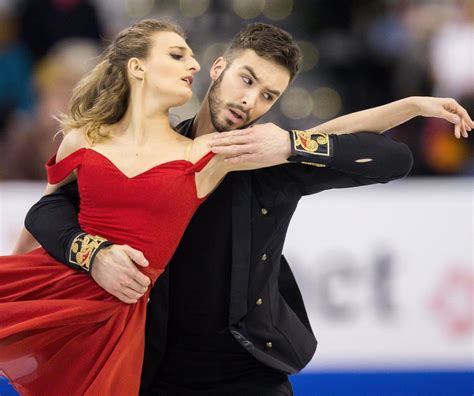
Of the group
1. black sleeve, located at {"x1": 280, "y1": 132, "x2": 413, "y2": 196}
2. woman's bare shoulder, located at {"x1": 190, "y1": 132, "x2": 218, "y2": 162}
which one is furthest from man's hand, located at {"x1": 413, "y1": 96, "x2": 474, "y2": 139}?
woman's bare shoulder, located at {"x1": 190, "y1": 132, "x2": 218, "y2": 162}

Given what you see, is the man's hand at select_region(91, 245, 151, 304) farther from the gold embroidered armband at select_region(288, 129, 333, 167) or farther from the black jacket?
the gold embroidered armband at select_region(288, 129, 333, 167)

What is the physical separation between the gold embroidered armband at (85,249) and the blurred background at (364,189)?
2.68 feet

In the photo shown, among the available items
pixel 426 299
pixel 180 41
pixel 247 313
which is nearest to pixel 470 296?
pixel 426 299

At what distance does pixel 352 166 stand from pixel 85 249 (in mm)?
846

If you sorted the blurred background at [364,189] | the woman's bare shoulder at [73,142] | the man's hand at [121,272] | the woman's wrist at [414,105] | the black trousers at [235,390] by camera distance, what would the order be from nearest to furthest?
the man's hand at [121,272] < the woman's wrist at [414,105] < the woman's bare shoulder at [73,142] < the black trousers at [235,390] < the blurred background at [364,189]

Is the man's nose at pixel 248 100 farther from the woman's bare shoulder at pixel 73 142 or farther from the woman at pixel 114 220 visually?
the woman's bare shoulder at pixel 73 142

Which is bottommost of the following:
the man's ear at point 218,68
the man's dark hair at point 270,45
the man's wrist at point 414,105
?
the man's wrist at point 414,105

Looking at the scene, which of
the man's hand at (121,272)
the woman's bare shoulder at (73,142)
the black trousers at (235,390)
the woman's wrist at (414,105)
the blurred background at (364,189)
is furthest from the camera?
the blurred background at (364,189)

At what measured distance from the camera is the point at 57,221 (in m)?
3.30

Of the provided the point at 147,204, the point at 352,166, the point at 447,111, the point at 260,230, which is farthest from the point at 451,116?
the point at 147,204

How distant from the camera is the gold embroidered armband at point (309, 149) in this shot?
123 inches

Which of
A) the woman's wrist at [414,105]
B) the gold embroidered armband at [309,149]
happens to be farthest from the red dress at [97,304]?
the woman's wrist at [414,105]

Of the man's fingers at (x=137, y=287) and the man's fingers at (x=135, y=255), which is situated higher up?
the man's fingers at (x=135, y=255)

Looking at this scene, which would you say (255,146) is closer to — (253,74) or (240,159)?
(240,159)
